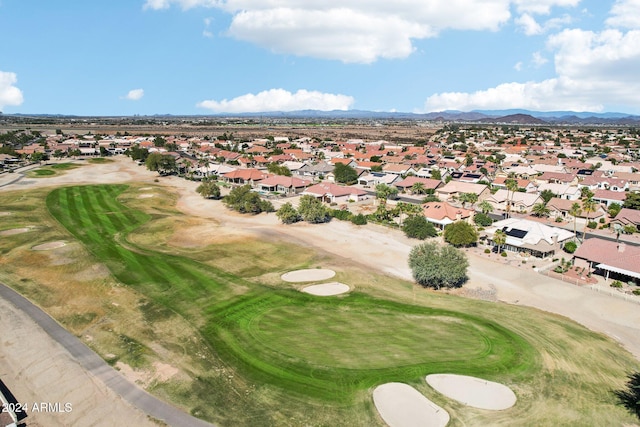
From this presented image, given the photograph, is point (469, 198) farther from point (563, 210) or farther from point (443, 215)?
point (563, 210)

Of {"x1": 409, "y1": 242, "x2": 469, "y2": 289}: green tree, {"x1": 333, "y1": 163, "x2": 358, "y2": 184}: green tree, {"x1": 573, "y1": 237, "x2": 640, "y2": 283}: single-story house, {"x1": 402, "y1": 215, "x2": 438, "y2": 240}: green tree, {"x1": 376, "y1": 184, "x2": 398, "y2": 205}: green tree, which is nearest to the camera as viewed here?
{"x1": 409, "y1": 242, "x2": 469, "y2": 289}: green tree

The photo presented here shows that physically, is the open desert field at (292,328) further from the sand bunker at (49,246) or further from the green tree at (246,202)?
the green tree at (246,202)

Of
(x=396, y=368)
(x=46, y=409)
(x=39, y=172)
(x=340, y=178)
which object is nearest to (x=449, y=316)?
(x=396, y=368)

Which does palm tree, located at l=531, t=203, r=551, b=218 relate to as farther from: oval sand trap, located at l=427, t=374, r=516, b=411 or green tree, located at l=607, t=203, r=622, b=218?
oval sand trap, located at l=427, t=374, r=516, b=411

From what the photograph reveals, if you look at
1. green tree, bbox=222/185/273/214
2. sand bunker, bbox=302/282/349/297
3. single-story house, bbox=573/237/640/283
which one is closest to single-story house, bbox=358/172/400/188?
green tree, bbox=222/185/273/214

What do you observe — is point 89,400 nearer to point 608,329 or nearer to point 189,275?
point 189,275

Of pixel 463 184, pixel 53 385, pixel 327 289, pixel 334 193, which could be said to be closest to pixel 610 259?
pixel 327 289

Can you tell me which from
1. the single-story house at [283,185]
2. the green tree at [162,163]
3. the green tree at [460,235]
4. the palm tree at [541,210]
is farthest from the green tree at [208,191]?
the palm tree at [541,210]
